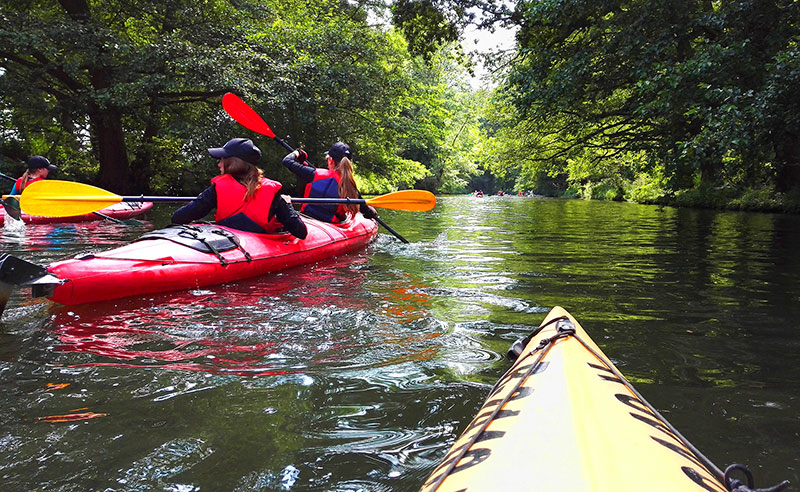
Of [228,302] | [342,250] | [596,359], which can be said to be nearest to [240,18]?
[342,250]

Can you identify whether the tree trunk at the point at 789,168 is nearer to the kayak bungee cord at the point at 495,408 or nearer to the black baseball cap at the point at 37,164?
the kayak bungee cord at the point at 495,408

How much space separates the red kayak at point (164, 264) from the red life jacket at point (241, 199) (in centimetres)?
18

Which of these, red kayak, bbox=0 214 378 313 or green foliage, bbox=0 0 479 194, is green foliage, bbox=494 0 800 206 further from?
red kayak, bbox=0 214 378 313

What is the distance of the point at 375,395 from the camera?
2191 millimetres

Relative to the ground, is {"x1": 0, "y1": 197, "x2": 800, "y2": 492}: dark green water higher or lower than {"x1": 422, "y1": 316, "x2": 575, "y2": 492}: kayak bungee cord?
lower

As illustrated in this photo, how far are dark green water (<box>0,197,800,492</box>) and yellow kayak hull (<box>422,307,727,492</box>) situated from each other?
465 millimetres

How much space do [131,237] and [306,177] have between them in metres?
3.17

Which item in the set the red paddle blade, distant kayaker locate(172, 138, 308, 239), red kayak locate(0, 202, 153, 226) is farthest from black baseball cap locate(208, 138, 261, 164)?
red kayak locate(0, 202, 153, 226)

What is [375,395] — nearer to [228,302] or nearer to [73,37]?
[228,302]

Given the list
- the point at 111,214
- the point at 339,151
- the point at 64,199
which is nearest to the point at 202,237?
the point at 64,199

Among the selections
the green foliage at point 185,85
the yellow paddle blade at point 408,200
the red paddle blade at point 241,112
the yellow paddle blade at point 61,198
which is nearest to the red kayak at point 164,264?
the yellow paddle blade at point 61,198

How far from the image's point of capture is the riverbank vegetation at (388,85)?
8219 mm

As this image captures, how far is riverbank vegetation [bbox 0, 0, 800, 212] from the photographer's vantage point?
8.22 m

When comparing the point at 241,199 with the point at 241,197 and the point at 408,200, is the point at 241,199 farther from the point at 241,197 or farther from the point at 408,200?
the point at 408,200
